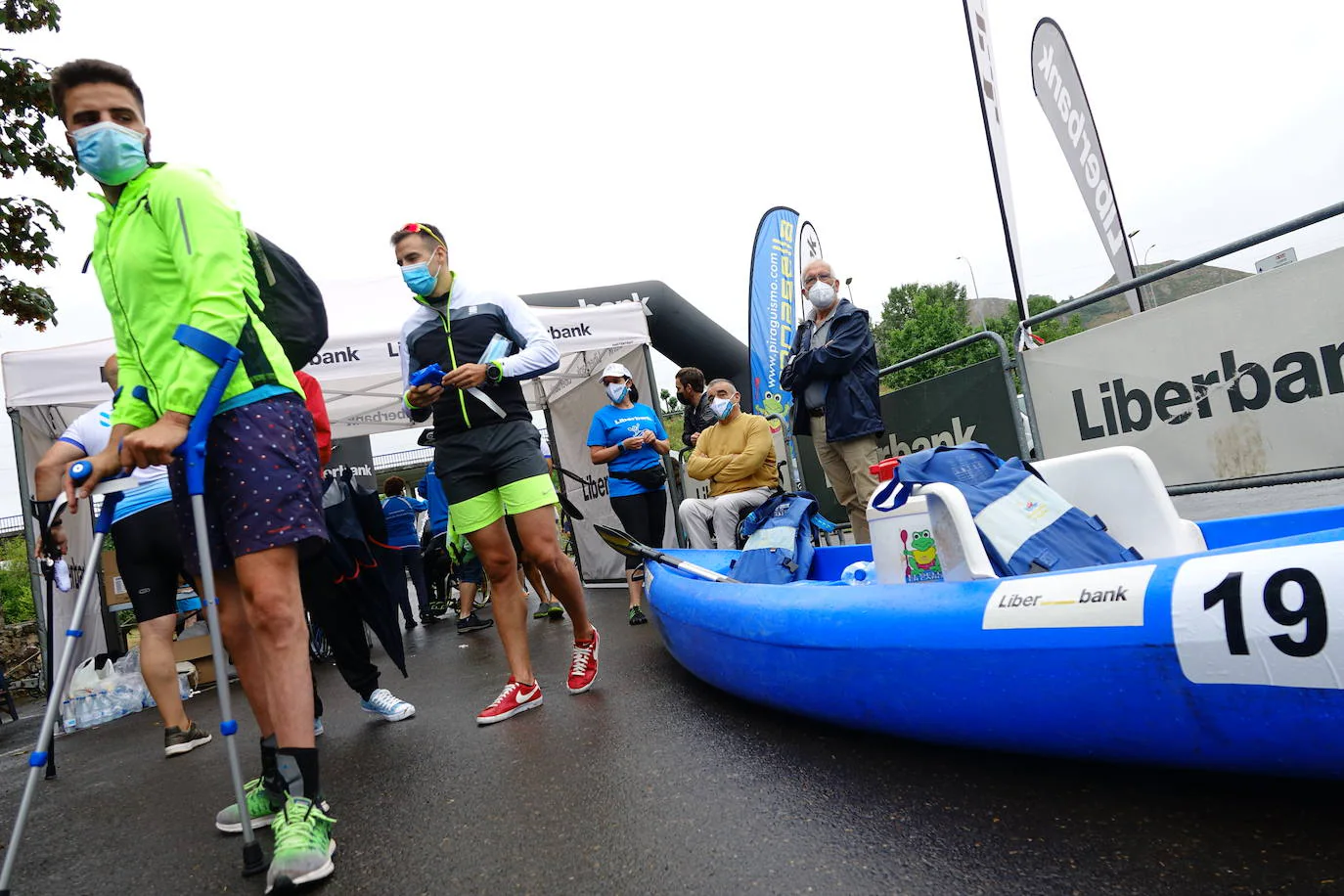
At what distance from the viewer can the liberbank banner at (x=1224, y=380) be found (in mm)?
3518

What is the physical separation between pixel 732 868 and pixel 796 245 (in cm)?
799

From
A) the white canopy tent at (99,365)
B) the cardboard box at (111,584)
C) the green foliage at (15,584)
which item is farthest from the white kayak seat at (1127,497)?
the green foliage at (15,584)

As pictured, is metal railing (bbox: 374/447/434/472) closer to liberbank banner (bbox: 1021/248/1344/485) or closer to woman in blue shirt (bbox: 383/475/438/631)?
woman in blue shirt (bbox: 383/475/438/631)

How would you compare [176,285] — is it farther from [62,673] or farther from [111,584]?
[111,584]

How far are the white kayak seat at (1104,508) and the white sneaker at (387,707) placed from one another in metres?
2.53

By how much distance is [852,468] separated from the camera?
479 centimetres

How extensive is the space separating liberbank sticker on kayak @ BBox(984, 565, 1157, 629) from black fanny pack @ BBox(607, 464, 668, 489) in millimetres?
3830

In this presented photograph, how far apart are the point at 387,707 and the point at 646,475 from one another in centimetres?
238

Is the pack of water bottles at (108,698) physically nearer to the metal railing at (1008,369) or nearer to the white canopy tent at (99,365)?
the white canopy tent at (99,365)

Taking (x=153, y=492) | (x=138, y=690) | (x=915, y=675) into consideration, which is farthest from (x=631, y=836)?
(x=138, y=690)

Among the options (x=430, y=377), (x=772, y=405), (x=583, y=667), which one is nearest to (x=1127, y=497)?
(x=583, y=667)

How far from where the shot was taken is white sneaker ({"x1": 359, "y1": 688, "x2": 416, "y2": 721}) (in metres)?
3.83

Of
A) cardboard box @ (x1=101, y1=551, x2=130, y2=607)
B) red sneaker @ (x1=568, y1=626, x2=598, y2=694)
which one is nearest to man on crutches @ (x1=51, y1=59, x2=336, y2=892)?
red sneaker @ (x1=568, y1=626, x2=598, y2=694)

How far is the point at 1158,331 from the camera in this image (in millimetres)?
4121
